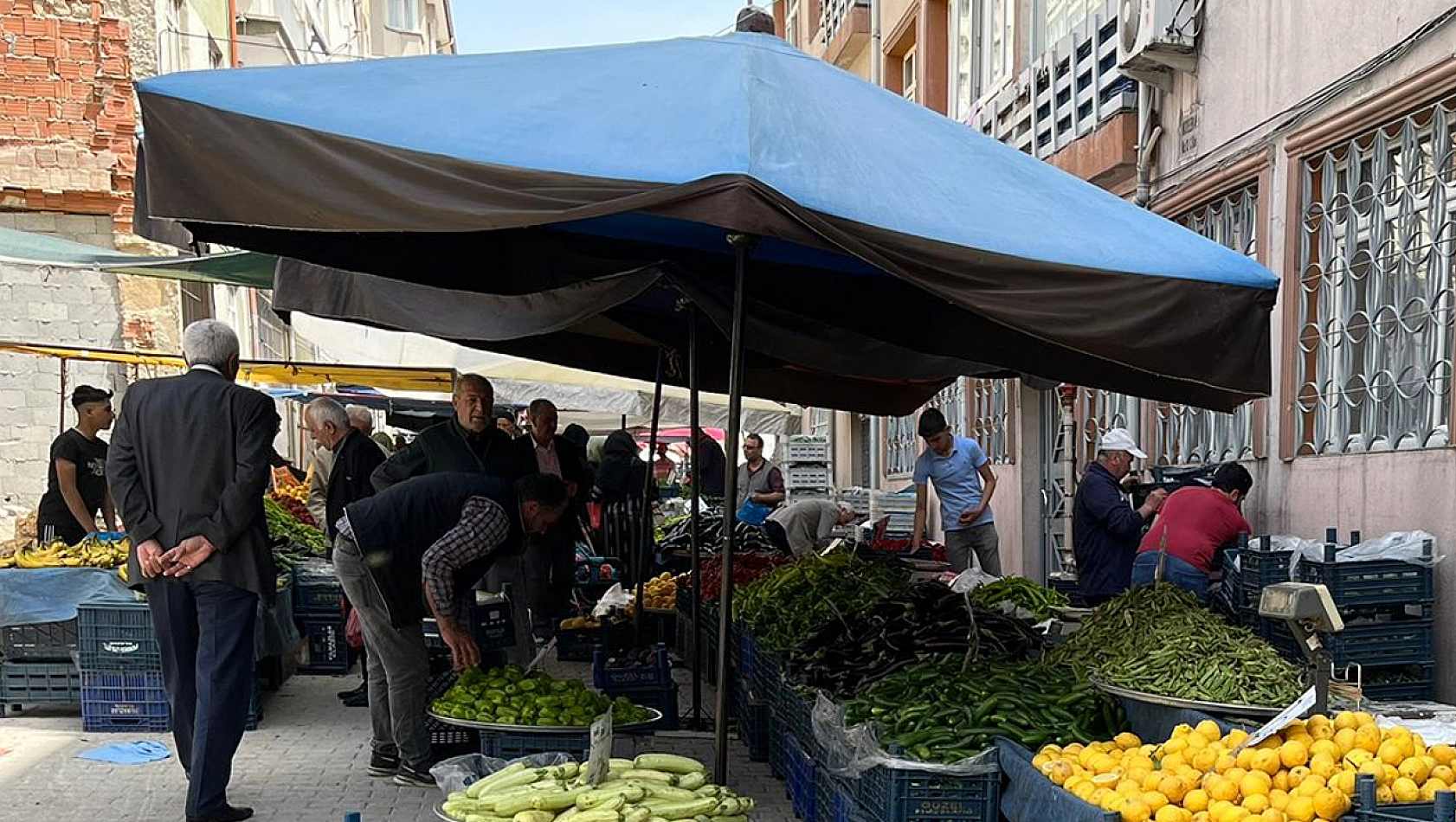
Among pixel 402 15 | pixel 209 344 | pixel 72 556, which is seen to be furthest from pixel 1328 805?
pixel 402 15

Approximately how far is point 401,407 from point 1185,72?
12151mm

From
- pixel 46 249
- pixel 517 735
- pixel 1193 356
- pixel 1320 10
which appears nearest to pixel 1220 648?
pixel 1193 356

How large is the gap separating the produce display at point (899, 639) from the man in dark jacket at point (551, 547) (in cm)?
411

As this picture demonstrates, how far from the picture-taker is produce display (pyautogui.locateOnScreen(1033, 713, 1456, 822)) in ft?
12.0

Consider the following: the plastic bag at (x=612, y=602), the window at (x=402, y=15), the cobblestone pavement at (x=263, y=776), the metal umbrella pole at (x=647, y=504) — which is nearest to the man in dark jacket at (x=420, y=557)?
the cobblestone pavement at (x=263, y=776)

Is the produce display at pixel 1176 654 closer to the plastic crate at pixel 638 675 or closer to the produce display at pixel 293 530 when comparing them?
the plastic crate at pixel 638 675

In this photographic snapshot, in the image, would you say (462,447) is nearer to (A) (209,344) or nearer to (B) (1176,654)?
(A) (209,344)

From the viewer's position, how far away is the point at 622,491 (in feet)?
46.9

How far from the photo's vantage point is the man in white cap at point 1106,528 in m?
8.49

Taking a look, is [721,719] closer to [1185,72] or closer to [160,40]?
[1185,72]

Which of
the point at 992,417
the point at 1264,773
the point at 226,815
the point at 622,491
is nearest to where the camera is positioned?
the point at 1264,773

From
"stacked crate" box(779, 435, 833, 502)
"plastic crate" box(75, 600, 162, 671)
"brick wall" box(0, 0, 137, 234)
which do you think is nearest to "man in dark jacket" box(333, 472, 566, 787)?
"plastic crate" box(75, 600, 162, 671)

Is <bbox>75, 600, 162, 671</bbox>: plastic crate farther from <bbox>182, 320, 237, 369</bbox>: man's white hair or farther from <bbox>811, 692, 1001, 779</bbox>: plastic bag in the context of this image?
<bbox>811, 692, 1001, 779</bbox>: plastic bag

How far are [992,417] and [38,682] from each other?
37.7 ft
